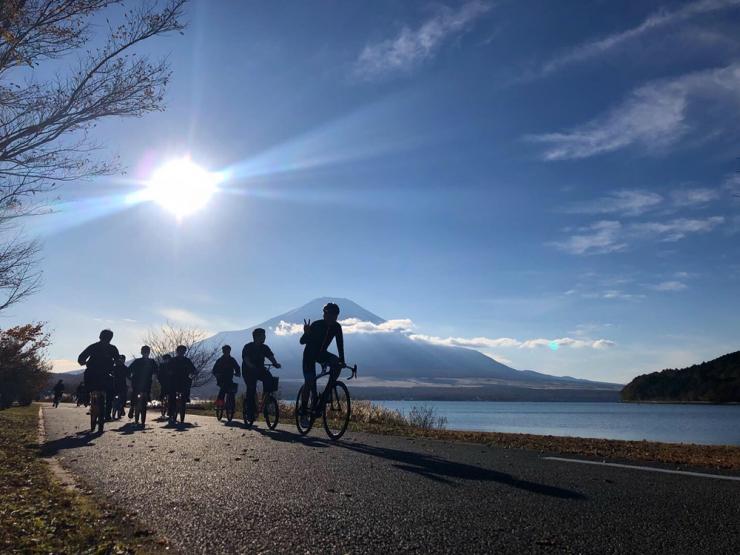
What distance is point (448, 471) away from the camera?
22.7ft

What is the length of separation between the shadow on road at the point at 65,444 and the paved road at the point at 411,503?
2.14m

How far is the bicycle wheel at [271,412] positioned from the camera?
14.4m

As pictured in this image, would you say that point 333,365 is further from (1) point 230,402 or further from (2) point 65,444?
(1) point 230,402

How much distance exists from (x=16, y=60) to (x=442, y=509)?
1213cm

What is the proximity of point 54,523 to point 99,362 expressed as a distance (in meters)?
11.0

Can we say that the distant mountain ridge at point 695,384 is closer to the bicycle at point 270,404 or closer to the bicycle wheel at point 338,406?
the bicycle at point 270,404

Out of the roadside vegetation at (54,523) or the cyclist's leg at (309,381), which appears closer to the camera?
the roadside vegetation at (54,523)

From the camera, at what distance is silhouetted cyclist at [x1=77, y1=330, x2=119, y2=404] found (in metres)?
14.6

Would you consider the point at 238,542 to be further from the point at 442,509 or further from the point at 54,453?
the point at 54,453

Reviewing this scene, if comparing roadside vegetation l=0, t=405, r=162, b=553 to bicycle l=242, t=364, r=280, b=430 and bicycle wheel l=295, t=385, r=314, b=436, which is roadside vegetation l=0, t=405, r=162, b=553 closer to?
bicycle wheel l=295, t=385, r=314, b=436

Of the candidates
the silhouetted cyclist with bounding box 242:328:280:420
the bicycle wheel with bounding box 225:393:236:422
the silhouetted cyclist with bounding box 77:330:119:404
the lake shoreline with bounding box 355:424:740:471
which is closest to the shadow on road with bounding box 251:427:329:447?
the lake shoreline with bounding box 355:424:740:471

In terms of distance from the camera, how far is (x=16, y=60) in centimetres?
1203

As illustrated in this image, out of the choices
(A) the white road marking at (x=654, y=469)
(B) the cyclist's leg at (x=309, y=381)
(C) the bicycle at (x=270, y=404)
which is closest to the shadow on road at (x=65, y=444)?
(C) the bicycle at (x=270, y=404)

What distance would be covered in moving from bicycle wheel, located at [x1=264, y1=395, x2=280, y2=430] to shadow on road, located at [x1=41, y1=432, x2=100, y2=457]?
148 inches
